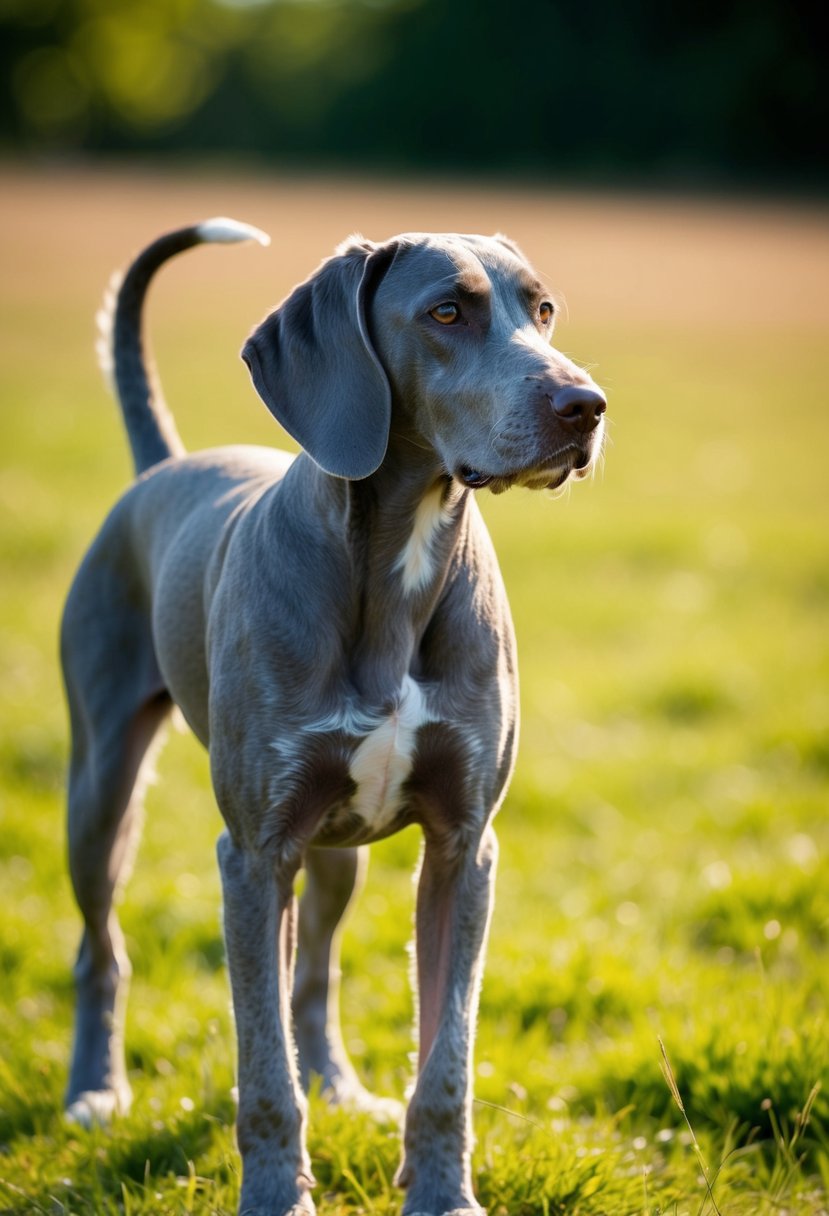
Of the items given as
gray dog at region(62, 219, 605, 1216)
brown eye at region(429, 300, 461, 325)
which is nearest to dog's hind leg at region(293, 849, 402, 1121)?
gray dog at region(62, 219, 605, 1216)


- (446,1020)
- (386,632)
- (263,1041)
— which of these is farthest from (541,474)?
(263,1041)

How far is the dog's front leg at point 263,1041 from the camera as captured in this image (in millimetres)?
3031

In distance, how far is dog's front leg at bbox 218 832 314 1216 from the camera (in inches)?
119

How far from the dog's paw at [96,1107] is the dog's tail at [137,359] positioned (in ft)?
6.40

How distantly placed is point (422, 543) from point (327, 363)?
0.46 metres

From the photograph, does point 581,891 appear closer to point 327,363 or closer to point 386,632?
point 386,632

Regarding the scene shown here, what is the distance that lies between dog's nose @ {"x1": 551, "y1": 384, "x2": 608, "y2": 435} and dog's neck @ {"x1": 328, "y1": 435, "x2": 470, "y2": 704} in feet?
1.29

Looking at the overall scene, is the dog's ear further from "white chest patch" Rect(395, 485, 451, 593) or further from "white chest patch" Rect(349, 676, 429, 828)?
"white chest patch" Rect(349, 676, 429, 828)

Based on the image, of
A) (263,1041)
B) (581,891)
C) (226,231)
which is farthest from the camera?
(581,891)

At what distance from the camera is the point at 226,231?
13.1ft

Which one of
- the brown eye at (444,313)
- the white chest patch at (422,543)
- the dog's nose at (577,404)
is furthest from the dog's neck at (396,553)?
the dog's nose at (577,404)

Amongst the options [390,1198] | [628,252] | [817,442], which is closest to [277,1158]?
[390,1198]

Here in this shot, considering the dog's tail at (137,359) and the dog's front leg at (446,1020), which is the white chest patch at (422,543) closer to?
the dog's front leg at (446,1020)

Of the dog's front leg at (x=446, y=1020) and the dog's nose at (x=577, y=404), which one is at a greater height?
the dog's nose at (x=577, y=404)
